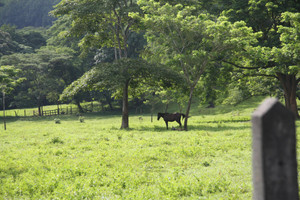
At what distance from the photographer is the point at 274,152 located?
2.06m

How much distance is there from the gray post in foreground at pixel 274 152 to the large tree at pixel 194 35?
20.7 meters

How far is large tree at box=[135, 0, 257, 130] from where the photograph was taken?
2302cm

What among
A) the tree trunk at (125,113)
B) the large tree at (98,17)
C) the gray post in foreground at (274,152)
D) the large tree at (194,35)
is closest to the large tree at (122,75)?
the large tree at (98,17)

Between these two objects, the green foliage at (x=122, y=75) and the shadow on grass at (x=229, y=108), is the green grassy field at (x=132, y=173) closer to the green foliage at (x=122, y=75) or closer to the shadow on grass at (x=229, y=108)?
the green foliage at (x=122, y=75)

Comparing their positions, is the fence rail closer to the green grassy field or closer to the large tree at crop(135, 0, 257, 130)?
the large tree at crop(135, 0, 257, 130)

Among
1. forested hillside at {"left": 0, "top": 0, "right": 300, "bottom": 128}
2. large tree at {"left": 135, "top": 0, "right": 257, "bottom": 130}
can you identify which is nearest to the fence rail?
forested hillside at {"left": 0, "top": 0, "right": 300, "bottom": 128}

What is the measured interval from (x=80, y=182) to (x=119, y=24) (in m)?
22.7

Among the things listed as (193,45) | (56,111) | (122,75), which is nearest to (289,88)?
(193,45)

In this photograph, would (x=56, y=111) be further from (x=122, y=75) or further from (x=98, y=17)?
(x=122, y=75)

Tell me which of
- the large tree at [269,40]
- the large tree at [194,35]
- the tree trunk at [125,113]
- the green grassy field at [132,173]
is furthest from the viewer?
the tree trunk at [125,113]

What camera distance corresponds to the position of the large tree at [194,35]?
906 inches

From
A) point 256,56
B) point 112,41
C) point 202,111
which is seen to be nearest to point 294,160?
point 256,56

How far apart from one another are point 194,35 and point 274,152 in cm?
2395

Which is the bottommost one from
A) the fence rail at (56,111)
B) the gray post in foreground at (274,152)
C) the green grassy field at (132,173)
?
the green grassy field at (132,173)
